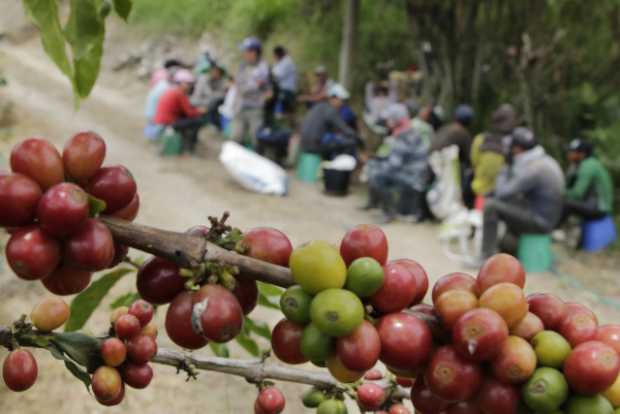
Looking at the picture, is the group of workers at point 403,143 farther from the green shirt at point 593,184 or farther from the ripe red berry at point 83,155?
the ripe red berry at point 83,155

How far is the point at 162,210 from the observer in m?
7.77

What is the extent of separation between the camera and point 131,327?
1.53 m

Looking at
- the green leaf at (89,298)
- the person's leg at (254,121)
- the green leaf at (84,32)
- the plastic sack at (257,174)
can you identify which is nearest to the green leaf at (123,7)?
the green leaf at (84,32)

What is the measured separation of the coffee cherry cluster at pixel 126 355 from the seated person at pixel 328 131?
8.51 m

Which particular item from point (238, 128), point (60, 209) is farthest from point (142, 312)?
point (238, 128)

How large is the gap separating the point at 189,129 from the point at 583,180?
5.99 m

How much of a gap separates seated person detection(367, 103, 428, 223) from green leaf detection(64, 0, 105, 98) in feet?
24.8

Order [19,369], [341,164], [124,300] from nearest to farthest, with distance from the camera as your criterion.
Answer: [19,369] → [124,300] → [341,164]

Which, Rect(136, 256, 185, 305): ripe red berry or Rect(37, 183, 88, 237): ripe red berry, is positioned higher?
Rect(37, 183, 88, 237): ripe red berry

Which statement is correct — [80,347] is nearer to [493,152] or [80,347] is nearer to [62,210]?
[62,210]

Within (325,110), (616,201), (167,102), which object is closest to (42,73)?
(167,102)

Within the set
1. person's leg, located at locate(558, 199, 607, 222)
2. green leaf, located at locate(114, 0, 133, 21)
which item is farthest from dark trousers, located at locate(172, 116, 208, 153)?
green leaf, located at locate(114, 0, 133, 21)

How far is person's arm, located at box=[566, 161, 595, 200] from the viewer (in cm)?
774

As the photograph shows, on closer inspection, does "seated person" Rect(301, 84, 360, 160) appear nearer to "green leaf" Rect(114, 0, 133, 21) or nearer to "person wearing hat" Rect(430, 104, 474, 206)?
"person wearing hat" Rect(430, 104, 474, 206)
